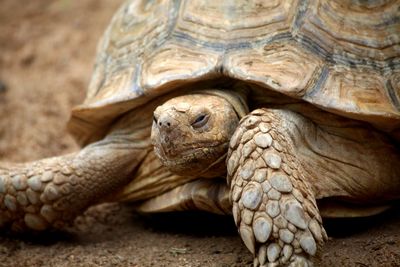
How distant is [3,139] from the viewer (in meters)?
5.58

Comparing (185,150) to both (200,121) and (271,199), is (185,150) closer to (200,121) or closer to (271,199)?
(200,121)

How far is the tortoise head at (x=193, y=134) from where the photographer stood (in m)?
3.08

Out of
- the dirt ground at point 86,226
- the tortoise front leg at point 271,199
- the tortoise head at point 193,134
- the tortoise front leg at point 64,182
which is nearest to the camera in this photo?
the tortoise front leg at point 271,199

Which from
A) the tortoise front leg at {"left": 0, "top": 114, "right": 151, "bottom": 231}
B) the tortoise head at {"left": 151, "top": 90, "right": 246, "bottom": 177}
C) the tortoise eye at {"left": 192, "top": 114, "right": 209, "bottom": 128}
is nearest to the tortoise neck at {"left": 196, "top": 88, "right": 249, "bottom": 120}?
the tortoise head at {"left": 151, "top": 90, "right": 246, "bottom": 177}

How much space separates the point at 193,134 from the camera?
3.11m

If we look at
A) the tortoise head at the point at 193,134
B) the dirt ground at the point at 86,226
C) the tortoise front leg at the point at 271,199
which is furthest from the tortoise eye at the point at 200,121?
the dirt ground at the point at 86,226

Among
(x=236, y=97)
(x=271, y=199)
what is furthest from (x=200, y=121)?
(x=271, y=199)

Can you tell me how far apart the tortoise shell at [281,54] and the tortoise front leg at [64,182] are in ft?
0.88

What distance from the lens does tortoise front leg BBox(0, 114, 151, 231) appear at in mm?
3666

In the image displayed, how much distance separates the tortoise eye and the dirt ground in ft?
2.15

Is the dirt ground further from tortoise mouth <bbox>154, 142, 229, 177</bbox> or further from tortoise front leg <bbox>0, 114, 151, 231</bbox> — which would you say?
tortoise mouth <bbox>154, 142, 229, 177</bbox>

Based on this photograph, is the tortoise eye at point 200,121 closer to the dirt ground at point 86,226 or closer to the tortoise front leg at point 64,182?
the dirt ground at point 86,226

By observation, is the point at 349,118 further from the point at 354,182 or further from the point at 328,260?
the point at 328,260

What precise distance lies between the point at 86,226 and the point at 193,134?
4.42 ft
